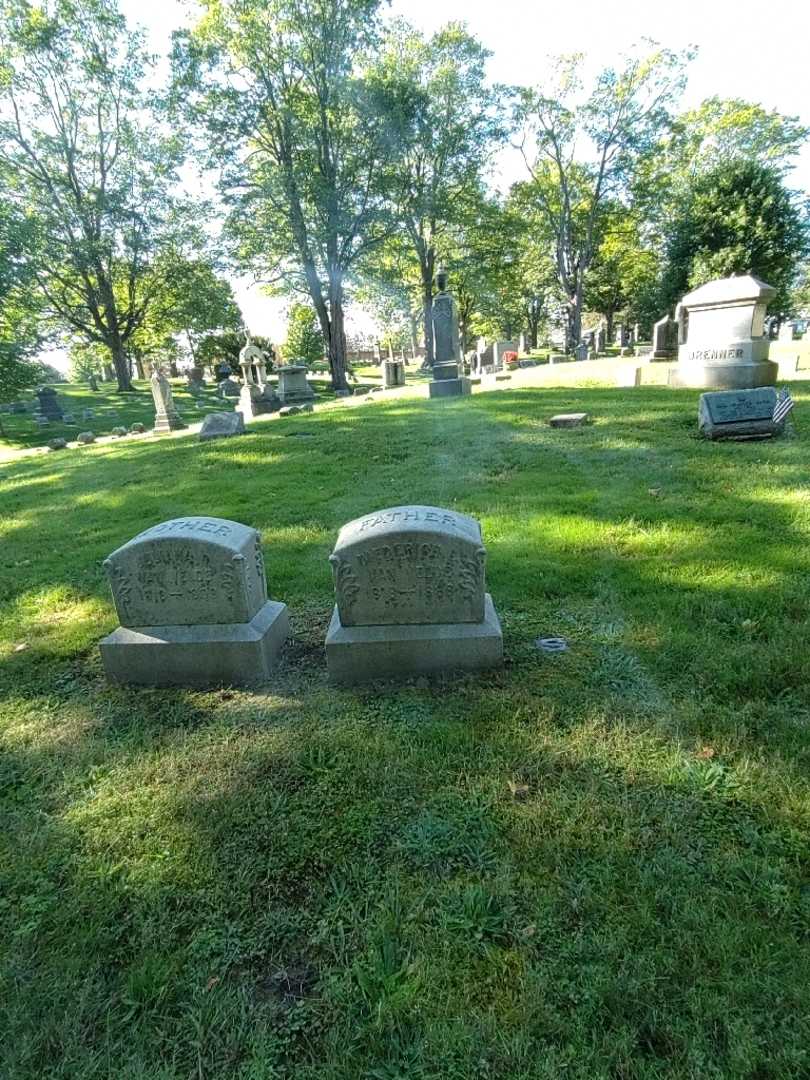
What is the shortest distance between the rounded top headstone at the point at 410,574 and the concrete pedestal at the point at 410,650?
0.21 ft

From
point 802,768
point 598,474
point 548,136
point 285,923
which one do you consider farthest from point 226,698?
point 548,136

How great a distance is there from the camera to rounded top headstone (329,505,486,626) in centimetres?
328

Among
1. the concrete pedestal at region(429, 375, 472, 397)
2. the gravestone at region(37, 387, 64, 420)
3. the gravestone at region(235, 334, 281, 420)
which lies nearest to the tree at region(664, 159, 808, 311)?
the concrete pedestal at region(429, 375, 472, 397)

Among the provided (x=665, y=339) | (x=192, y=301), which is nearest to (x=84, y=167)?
(x=192, y=301)

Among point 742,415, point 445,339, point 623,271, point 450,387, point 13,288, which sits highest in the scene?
point 623,271

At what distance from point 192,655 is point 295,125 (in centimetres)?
2716

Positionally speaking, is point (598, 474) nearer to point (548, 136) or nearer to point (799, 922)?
point (799, 922)

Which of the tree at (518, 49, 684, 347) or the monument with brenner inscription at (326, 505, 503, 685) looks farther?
the tree at (518, 49, 684, 347)

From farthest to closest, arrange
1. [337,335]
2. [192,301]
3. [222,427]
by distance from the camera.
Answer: [192,301] < [337,335] < [222,427]

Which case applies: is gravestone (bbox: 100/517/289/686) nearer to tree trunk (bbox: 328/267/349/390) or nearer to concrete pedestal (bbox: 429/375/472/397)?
concrete pedestal (bbox: 429/375/472/397)

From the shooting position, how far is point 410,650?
11.0ft

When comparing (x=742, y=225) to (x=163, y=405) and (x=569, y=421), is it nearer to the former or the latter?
(x=569, y=421)

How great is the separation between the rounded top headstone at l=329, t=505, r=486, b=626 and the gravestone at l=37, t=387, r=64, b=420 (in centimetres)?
2897

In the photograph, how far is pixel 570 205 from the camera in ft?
119
